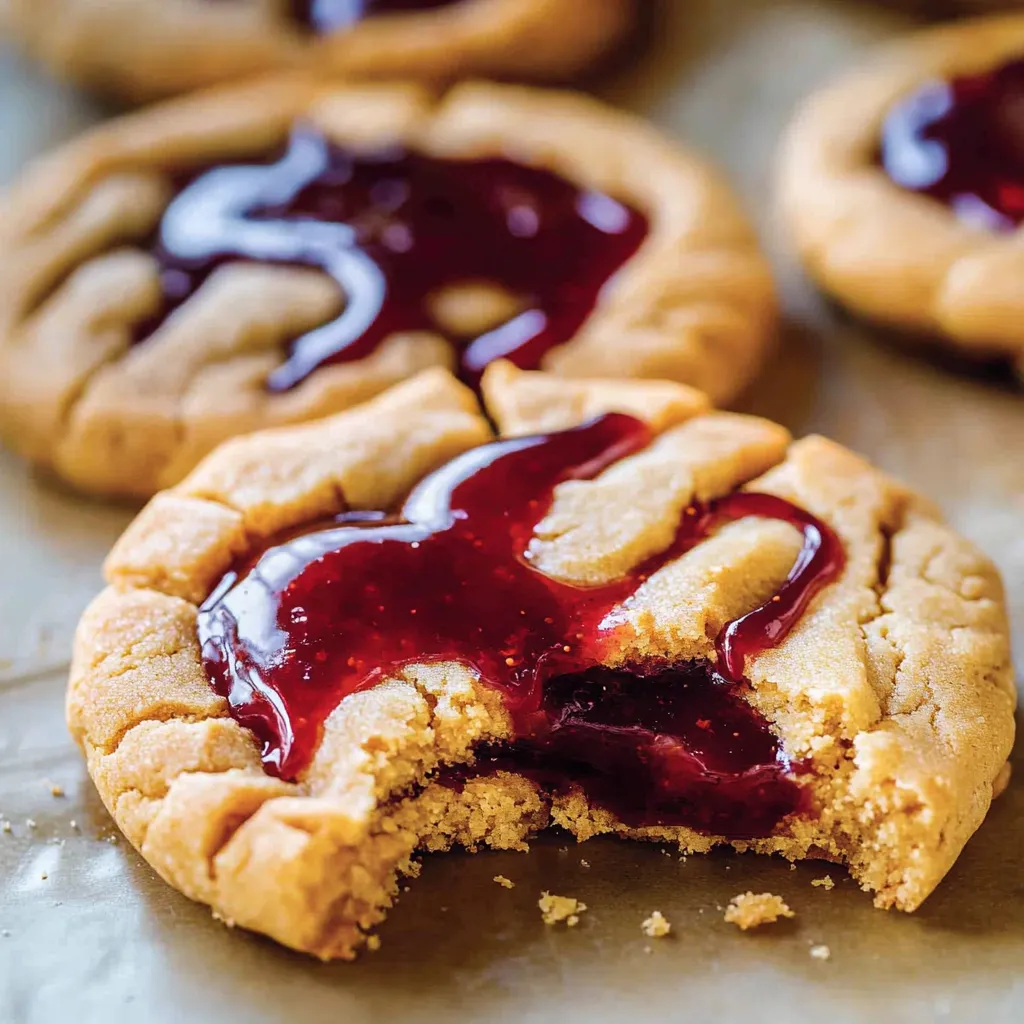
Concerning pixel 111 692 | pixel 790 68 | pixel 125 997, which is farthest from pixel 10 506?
pixel 790 68

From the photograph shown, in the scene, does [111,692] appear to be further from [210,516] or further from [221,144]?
[221,144]

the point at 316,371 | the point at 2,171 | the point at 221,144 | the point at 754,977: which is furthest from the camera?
the point at 2,171

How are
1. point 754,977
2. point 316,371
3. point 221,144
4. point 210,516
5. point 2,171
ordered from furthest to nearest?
point 2,171
point 221,144
point 316,371
point 210,516
point 754,977

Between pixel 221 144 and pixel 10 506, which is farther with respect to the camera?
pixel 221 144

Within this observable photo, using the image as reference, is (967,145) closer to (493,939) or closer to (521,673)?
(521,673)

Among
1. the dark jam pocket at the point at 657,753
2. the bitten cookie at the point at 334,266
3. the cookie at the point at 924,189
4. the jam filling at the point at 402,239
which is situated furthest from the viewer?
the cookie at the point at 924,189

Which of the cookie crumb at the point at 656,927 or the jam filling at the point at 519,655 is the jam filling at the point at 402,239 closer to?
the jam filling at the point at 519,655

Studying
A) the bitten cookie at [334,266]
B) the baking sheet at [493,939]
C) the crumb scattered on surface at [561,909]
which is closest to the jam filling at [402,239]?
the bitten cookie at [334,266]

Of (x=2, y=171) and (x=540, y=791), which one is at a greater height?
(x=2, y=171)
